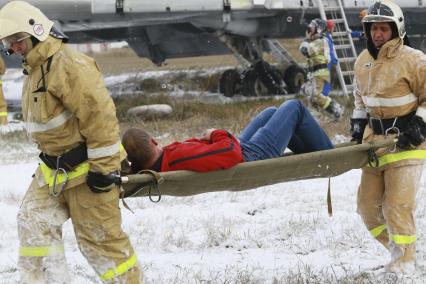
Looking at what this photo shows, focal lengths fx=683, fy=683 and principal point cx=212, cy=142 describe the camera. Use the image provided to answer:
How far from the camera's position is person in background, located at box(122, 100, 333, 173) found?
4.05 metres

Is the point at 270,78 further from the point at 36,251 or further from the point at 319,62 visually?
the point at 36,251

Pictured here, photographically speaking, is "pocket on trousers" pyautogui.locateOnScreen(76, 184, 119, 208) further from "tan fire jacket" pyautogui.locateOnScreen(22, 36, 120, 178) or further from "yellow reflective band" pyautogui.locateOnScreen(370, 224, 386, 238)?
"yellow reflective band" pyautogui.locateOnScreen(370, 224, 386, 238)

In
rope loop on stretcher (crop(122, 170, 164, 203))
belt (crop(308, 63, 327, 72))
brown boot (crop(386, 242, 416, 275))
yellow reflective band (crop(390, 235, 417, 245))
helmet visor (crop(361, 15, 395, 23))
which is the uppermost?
helmet visor (crop(361, 15, 395, 23))

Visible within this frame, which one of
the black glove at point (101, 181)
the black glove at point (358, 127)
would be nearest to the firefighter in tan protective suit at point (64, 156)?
the black glove at point (101, 181)

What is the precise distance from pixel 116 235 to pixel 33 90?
0.89 m

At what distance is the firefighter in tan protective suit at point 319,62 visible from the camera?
467 inches

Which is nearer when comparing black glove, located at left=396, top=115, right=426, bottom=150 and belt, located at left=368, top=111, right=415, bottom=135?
black glove, located at left=396, top=115, right=426, bottom=150

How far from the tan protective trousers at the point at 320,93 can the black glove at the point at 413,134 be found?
24.8 feet

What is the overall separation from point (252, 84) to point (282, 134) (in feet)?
39.4

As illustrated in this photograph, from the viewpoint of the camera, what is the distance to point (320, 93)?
12.0m

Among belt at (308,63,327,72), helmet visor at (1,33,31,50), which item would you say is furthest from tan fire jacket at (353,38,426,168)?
belt at (308,63,327,72)

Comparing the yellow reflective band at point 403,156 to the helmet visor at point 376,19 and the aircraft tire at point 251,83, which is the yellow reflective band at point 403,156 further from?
the aircraft tire at point 251,83

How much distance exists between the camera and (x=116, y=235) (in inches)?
146

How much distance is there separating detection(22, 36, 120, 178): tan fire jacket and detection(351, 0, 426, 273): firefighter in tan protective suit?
5.92ft
